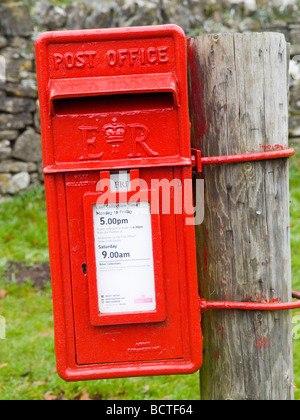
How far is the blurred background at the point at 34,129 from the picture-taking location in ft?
12.0

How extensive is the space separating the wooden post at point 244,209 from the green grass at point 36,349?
72 cm

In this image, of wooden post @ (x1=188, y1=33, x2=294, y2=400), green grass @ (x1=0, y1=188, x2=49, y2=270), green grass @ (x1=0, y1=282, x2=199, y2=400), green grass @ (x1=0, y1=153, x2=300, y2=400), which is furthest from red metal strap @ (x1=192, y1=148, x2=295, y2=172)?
green grass @ (x1=0, y1=188, x2=49, y2=270)

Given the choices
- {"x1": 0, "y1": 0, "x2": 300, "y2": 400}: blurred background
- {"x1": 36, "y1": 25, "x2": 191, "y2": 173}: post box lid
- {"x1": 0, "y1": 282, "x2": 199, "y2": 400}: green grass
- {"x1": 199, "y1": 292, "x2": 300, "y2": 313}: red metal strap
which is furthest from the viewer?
{"x1": 0, "y1": 0, "x2": 300, "y2": 400}: blurred background

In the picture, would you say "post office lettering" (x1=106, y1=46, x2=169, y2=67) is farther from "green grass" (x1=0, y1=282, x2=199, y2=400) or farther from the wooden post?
"green grass" (x1=0, y1=282, x2=199, y2=400)

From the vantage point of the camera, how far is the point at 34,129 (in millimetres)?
5773

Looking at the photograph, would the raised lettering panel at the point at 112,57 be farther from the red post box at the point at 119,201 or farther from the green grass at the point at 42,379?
the green grass at the point at 42,379

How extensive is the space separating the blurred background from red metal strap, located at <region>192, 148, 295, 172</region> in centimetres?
209

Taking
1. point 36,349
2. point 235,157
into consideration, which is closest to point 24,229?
point 36,349

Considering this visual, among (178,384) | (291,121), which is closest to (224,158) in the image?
(178,384)

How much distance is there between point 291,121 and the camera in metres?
6.67

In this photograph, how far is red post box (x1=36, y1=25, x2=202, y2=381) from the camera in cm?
160

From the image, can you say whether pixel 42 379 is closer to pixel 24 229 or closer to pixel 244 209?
pixel 244 209

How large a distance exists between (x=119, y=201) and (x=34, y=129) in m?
4.42

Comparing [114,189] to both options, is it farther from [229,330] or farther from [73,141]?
[229,330]
